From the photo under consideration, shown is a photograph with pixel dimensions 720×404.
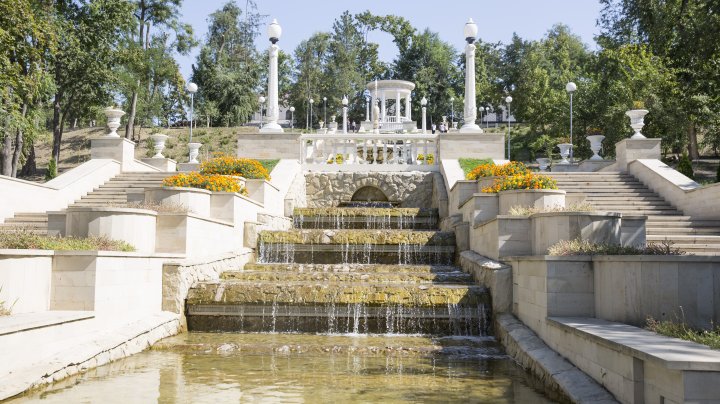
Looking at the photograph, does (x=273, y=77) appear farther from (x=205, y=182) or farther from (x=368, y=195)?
(x=205, y=182)

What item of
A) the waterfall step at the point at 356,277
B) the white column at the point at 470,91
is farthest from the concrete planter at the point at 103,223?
the white column at the point at 470,91

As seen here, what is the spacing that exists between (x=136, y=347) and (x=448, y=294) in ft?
16.4

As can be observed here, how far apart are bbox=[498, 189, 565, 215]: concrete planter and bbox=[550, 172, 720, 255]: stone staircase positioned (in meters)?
1.82

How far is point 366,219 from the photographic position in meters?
16.2

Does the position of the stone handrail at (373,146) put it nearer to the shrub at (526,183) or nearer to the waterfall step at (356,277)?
the shrub at (526,183)

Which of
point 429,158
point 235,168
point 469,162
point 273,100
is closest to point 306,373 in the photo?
point 235,168

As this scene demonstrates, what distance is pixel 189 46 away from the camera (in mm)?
49250

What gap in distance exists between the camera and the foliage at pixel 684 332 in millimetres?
5103

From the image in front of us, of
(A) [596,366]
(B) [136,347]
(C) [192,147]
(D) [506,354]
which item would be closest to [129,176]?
(C) [192,147]

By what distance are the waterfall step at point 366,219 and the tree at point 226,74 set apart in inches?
1884

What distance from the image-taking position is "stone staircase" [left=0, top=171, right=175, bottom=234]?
14726 mm

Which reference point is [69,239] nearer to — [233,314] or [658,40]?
[233,314]

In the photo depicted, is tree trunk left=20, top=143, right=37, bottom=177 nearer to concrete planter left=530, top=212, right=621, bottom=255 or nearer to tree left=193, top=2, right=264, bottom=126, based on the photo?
tree left=193, top=2, right=264, bottom=126

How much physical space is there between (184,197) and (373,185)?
8.58 m
